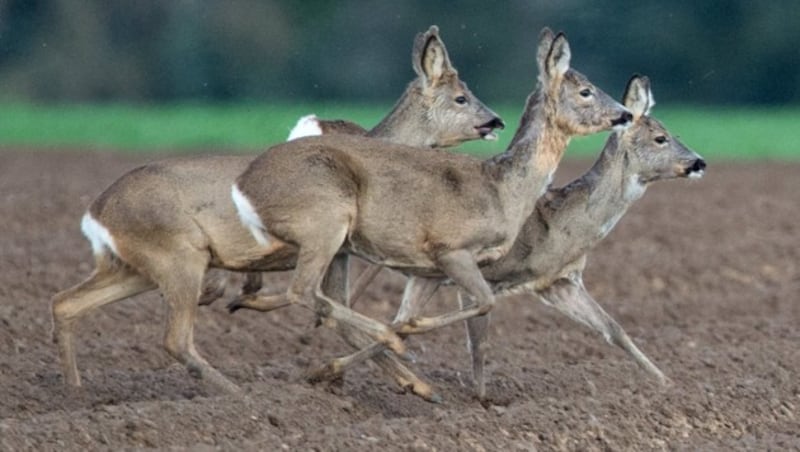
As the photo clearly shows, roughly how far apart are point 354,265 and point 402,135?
4.94m

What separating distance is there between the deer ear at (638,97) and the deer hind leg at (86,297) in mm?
3476

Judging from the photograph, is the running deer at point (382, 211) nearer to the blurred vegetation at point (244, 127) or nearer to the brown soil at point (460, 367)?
the brown soil at point (460, 367)

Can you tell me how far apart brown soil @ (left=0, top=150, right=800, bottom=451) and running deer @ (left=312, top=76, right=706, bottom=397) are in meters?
Result: 0.39

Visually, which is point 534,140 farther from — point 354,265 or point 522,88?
point 522,88

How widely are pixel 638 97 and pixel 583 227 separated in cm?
111

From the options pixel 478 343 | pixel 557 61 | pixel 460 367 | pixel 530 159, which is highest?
pixel 557 61

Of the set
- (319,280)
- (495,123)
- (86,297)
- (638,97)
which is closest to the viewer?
(319,280)

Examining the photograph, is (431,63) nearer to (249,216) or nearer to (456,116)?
(456,116)

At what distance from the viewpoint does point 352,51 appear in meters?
41.8

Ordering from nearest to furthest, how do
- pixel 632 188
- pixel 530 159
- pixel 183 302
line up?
pixel 183 302, pixel 530 159, pixel 632 188

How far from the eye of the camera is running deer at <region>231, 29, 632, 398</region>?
10672 mm

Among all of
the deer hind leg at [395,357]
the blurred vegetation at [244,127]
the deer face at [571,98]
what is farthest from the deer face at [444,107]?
the blurred vegetation at [244,127]

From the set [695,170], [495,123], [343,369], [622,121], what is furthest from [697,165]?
[343,369]

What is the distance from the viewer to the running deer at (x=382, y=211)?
10.7 metres
